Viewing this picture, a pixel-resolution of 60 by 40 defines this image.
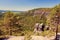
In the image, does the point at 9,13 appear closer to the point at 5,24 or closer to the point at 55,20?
the point at 5,24

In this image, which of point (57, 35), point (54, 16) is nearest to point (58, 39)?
point (57, 35)

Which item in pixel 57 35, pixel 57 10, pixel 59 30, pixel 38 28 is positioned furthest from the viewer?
pixel 38 28

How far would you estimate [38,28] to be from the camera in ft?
30.2

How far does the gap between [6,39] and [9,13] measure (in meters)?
1.18

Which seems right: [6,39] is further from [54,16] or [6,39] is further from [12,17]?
[54,16]

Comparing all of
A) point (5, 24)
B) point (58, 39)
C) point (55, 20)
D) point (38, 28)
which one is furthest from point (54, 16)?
point (38, 28)

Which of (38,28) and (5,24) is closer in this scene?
(5,24)

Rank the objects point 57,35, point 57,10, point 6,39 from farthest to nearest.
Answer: point 57,35, point 6,39, point 57,10

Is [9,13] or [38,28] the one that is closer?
[9,13]

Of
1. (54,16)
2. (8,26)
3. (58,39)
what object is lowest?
(58,39)

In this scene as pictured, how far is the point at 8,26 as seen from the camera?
728 cm

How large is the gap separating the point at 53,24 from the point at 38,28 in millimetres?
2804

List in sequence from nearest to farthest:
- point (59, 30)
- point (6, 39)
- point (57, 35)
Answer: point (6, 39) → point (57, 35) → point (59, 30)

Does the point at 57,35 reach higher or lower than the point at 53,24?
lower
